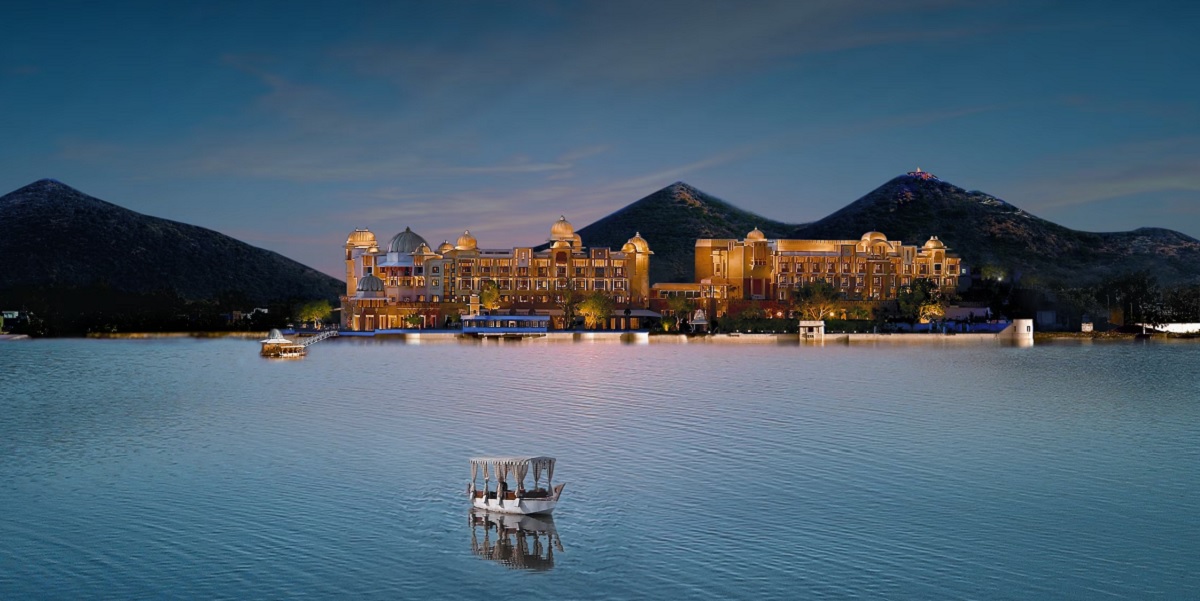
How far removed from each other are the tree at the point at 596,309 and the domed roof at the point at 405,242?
91.2 feet

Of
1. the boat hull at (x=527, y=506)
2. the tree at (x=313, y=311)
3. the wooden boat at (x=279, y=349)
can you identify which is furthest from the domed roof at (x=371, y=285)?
the boat hull at (x=527, y=506)

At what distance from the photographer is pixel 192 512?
2908 centimetres

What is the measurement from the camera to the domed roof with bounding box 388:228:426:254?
519ft

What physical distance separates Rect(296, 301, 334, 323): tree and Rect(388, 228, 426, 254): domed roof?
13583 mm

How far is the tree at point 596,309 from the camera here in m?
146

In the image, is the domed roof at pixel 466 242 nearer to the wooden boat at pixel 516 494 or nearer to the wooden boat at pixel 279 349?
the wooden boat at pixel 279 349

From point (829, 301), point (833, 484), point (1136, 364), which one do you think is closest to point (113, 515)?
point (833, 484)

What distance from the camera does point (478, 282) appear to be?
153875 mm

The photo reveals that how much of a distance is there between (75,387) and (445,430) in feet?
120

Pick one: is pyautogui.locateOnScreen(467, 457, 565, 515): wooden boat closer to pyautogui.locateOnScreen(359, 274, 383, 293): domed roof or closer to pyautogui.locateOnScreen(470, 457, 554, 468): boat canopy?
pyautogui.locateOnScreen(470, 457, 554, 468): boat canopy

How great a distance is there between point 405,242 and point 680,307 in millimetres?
42299

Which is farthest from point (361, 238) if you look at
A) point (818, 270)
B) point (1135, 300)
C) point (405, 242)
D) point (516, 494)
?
point (516, 494)

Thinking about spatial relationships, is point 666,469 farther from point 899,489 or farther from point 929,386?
point 929,386

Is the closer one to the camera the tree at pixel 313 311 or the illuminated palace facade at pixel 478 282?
the illuminated palace facade at pixel 478 282
